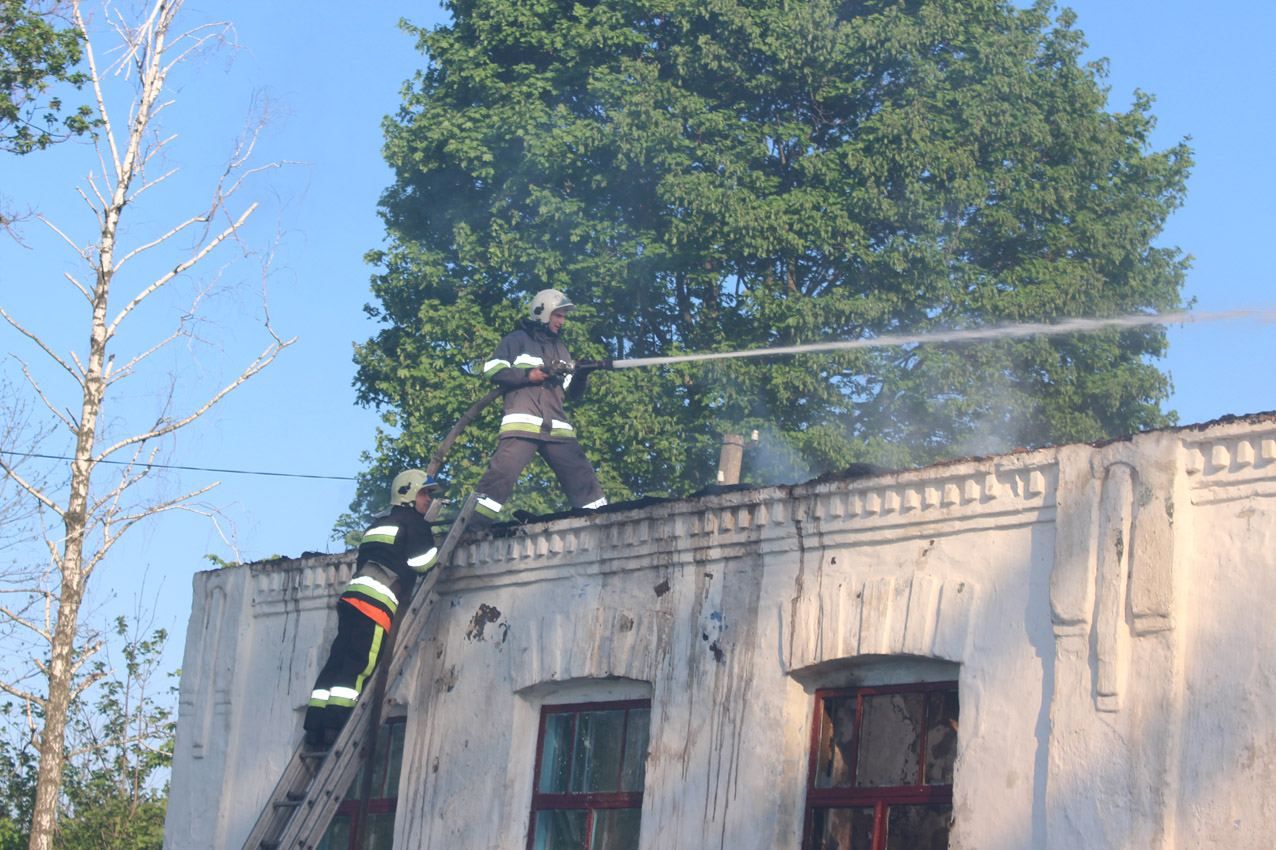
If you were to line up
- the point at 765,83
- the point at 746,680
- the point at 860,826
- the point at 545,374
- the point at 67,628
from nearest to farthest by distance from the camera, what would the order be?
the point at 860,826
the point at 746,680
the point at 545,374
the point at 67,628
the point at 765,83

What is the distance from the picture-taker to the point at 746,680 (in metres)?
9.99

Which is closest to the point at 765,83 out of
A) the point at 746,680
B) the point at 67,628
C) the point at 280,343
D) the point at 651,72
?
the point at 651,72

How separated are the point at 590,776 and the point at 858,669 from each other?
223 centimetres

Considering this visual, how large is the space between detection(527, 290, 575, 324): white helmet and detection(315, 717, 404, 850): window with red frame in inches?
124

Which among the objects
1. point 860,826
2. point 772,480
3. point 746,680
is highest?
point 772,480

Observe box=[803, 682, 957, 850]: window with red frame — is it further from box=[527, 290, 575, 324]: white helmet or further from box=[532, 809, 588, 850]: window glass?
box=[527, 290, 575, 324]: white helmet

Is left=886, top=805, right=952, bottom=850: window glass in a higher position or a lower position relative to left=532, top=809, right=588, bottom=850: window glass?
higher

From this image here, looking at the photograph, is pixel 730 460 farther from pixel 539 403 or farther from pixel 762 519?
pixel 762 519

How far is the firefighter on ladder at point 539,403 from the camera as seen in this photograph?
1266 centimetres

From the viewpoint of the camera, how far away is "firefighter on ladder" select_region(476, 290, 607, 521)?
41.5 ft

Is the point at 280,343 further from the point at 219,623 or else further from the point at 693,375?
the point at 219,623

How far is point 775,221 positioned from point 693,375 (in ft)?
7.61

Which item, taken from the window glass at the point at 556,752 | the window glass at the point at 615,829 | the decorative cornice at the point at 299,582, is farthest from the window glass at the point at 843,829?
the decorative cornice at the point at 299,582

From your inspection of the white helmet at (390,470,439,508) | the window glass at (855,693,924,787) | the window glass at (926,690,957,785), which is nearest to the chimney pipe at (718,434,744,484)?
the white helmet at (390,470,439,508)
